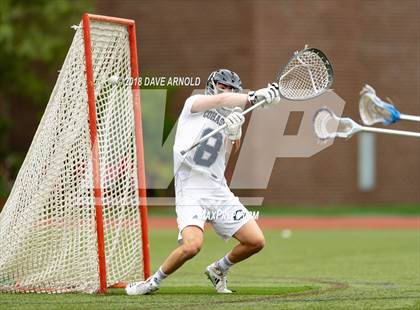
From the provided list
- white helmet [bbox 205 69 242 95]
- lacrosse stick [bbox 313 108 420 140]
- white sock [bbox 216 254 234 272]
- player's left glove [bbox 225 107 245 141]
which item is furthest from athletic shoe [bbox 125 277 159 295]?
lacrosse stick [bbox 313 108 420 140]

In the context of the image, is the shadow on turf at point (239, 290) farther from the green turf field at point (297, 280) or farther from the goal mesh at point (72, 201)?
the goal mesh at point (72, 201)

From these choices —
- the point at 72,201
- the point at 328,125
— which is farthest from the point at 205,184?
the point at 328,125

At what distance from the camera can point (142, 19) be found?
25.8 m

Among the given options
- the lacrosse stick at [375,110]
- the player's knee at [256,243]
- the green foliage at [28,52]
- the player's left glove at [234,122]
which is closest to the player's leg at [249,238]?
the player's knee at [256,243]

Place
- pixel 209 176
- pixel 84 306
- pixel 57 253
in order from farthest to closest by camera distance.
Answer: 1. pixel 57 253
2. pixel 209 176
3. pixel 84 306

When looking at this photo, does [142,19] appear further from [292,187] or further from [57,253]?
[57,253]

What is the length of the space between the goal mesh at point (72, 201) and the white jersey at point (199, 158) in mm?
901

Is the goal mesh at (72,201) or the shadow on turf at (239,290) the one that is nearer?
the shadow on turf at (239,290)

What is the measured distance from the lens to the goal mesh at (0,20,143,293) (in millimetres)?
9234

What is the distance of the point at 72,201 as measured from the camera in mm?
9289

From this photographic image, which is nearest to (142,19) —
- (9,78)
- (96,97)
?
(9,78)

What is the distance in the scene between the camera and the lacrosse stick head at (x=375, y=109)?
383 inches

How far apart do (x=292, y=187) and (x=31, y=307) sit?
56.6ft

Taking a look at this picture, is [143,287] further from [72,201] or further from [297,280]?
[297,280]
